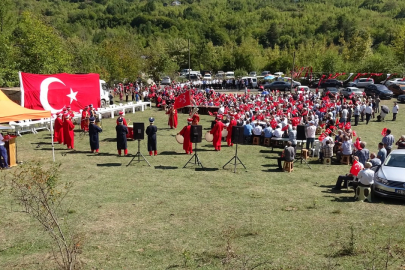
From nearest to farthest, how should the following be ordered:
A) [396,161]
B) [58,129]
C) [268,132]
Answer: [396,161]
[268,132]
[58,129]

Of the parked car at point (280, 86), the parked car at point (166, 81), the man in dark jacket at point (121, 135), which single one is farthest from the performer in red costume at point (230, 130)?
the parked car at point (166, 81)

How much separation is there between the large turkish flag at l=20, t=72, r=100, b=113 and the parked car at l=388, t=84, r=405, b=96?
29550 millimetres

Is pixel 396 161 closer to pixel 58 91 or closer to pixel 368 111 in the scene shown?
pixel 368 111

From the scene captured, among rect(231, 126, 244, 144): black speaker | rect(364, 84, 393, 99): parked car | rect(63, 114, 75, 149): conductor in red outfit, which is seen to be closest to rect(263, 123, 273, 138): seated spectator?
rect(231, 126, 244, 144): black speaker

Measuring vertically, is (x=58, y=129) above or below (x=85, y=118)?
below

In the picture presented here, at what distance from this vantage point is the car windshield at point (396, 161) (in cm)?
1229

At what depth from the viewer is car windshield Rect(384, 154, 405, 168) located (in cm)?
1229

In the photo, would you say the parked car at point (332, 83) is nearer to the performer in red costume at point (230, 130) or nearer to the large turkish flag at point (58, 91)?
the performer in red costume at point (230, 130)

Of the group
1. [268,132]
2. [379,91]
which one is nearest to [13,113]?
[268,132]

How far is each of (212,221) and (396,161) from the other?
6403 millimetres

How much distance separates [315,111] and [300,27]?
11856 centimetres

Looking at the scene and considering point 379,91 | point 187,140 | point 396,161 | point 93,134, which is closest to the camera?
point 396,161

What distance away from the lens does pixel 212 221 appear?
9.98 m

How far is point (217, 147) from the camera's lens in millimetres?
18594
